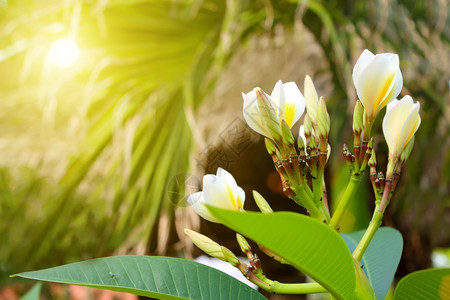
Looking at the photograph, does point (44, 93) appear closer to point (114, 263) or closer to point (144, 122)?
point (144, 122)

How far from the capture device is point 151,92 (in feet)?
4.89

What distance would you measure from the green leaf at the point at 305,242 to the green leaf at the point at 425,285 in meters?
0.04

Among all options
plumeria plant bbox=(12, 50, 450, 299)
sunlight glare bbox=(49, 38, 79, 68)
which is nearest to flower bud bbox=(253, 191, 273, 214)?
plumeria plant bbox=(12, 50, 450, 299)

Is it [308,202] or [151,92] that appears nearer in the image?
[308,202]

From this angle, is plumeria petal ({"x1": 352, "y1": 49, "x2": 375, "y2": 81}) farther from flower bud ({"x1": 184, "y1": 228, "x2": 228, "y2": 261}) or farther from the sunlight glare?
the sunlight glare

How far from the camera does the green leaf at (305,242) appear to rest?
0.19m

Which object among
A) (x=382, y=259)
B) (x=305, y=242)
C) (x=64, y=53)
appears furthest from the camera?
(x=64, y=53)

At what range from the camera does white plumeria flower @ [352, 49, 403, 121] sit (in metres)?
0.26

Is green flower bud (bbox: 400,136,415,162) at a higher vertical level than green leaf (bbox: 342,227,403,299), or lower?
higher

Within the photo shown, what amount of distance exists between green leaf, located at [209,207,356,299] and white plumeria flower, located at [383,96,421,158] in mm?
79

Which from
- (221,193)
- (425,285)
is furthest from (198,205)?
(425,285)

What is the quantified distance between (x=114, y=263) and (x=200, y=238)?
51mm

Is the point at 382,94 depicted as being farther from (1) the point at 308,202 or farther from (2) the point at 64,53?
(2) the point at 64,53

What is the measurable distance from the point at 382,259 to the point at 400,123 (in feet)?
0.40
